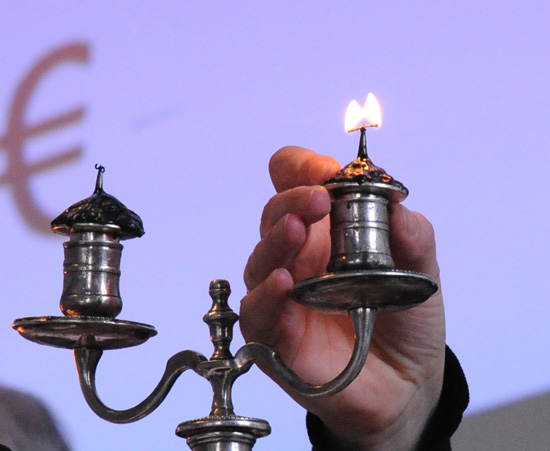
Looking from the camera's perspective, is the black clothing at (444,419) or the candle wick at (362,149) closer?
the candle wick at (362,149)

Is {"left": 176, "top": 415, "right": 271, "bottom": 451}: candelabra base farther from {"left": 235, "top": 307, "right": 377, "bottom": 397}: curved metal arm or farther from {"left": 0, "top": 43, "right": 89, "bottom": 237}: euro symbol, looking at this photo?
{"left": 0, "top": 43, "right": 89, "bottom": 237}: euro symbol

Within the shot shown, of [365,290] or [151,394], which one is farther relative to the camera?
[151,394]

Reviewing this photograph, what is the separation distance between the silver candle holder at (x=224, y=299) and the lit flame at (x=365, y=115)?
0.22 feet

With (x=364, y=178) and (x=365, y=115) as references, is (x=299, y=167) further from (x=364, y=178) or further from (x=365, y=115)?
(x=364, y=178)

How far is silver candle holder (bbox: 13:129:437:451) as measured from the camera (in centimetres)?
56

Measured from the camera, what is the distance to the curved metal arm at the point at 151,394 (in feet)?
2.16

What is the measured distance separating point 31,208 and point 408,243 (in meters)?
1.00

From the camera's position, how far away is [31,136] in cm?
159

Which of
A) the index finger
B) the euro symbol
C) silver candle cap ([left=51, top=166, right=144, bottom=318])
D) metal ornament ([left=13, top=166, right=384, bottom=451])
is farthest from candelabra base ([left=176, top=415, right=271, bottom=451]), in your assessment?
the euro symbol

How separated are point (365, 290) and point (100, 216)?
8.1 inches

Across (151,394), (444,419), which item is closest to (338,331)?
(444,419)

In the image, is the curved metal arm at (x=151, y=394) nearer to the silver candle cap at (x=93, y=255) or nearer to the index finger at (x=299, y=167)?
the silver candle cap at (x=93, y=255)

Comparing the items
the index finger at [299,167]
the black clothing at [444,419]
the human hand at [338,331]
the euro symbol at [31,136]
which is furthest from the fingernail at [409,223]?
the euro symbol at [31,136]

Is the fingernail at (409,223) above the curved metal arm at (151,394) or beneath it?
above
